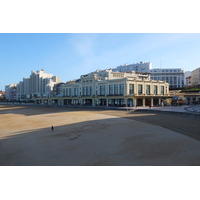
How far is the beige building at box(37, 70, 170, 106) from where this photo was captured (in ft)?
190

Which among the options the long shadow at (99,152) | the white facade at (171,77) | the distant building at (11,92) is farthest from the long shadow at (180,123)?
the distant building at (11,92)

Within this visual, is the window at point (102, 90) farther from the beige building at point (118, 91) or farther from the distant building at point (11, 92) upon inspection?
the distant building at point (11, 92)

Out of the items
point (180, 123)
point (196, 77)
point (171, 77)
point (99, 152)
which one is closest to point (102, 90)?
point (180, 123)

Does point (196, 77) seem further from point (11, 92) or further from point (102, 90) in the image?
point (11, 92)

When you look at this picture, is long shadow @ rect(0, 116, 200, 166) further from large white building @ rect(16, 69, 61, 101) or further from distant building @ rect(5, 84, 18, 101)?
distant building @ rect(5, 84, 18, 101)

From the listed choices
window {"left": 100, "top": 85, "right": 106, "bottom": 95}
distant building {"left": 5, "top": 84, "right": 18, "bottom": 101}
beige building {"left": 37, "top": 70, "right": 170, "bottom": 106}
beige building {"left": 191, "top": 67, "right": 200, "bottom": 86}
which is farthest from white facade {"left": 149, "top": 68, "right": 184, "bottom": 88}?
distant building {"left": 5, "top": 84, "right": 18, "bottom": 101}

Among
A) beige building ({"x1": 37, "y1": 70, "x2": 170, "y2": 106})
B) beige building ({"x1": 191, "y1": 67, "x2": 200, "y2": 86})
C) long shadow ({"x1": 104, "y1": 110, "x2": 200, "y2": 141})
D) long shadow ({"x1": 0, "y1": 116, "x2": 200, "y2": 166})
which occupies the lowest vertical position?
long shadow ({"x1": 0, "y1": 116, "x2": 200, "y2": 166})

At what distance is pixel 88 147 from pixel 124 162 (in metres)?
3.89

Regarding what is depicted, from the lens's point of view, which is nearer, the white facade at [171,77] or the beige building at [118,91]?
the beige building at [118,91]

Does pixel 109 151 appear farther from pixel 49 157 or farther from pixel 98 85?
pixel 98 85

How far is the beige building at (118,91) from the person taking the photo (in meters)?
58.0

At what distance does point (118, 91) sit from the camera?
6019 cm

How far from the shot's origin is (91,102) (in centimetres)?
7194

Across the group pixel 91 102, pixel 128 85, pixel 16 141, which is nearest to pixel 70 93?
pixel 91 102
